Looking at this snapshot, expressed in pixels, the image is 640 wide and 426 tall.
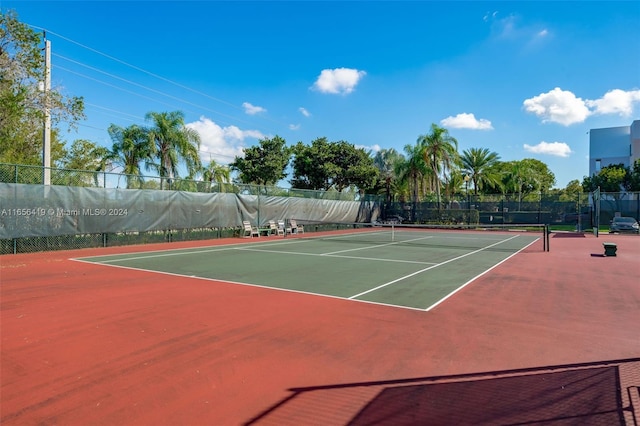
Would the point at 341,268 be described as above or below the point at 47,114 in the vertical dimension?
below

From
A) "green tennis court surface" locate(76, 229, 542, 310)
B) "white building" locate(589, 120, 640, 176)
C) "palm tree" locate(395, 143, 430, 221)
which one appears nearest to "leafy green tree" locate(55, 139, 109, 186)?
"green tennis court surface" locate(76, 229, 542, 310)

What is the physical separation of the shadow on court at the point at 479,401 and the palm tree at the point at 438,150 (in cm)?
3444

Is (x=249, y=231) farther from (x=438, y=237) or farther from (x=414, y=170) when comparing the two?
(x=414, y=170)

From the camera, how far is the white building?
71.4 m

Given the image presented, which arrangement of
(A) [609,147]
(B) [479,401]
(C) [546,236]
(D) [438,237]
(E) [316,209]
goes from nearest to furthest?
(B) [479,401] < (C) [546,236] < (D) [438,237] < (E) [316,209] < (A) [609,147]

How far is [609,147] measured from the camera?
2906 inches

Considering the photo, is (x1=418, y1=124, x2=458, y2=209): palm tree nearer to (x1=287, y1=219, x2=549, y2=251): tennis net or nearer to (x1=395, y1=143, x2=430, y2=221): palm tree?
(x1=395, y1=143, x2=430, y2=221): palm tree

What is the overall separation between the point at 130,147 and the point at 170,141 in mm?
2828

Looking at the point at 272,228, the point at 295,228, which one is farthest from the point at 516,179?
the point at 272,228

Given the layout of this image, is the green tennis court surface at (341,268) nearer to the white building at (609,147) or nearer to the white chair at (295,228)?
the white chair at (295,228)

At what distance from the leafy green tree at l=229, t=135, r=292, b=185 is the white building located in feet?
199

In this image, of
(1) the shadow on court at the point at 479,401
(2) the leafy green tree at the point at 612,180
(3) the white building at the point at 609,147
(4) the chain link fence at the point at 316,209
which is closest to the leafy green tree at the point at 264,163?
(4) the chain link fence at the point at 316,209

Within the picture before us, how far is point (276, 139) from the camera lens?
137 feet

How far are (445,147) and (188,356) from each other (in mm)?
35663
